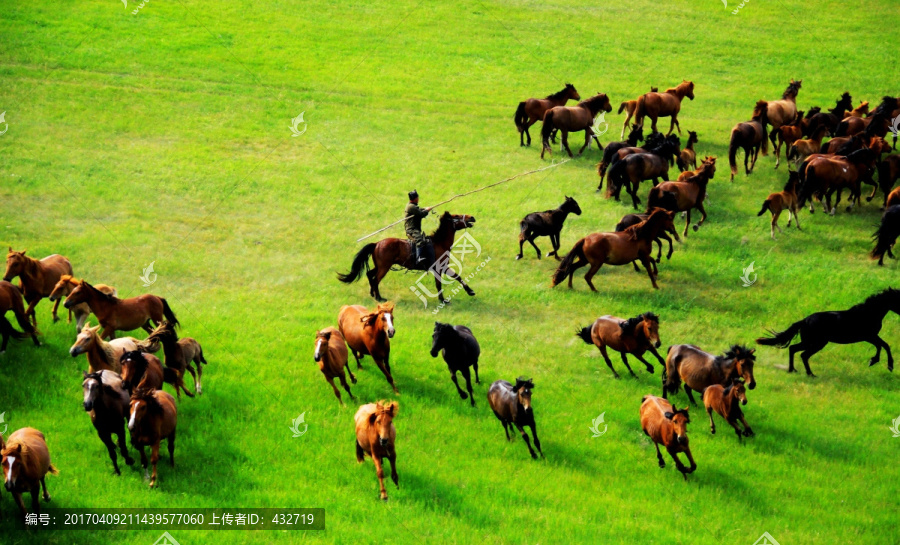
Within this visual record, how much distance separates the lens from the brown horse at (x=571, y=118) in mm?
25641

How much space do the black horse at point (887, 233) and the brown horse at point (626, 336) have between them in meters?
7.91

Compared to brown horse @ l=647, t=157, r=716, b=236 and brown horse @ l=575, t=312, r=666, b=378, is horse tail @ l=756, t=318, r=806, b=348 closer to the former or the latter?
brown horse @ l=575, t=312, r=666, b=378

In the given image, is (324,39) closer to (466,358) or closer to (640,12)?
(640,12)

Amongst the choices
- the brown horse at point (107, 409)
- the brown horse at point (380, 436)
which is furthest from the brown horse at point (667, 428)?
the brown horse at point (107, 409)

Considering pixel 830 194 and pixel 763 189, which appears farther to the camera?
pixel 763 189

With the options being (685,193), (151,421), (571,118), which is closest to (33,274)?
(151,421)

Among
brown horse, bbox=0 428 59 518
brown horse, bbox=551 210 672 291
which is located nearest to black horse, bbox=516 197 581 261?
brown horse, bbox=551 210 672 291

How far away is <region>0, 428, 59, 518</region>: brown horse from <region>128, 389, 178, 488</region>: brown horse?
110cm

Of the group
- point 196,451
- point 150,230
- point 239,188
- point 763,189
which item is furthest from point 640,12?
point 196,451

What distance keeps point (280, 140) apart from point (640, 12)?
22.8m

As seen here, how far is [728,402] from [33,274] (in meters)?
13.0

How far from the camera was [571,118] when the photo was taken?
1012 inches

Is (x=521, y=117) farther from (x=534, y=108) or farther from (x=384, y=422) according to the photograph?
(x=384, y=422)

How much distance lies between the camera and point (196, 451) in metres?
11.9
